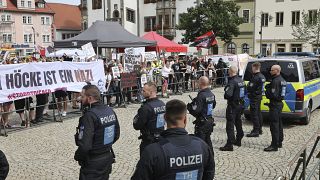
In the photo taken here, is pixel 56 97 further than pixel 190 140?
Yes

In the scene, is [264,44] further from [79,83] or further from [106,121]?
[106,121]

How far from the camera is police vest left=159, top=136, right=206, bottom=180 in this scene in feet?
9.73

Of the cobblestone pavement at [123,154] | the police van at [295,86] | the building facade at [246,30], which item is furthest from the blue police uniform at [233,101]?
the building facade at [246,30]

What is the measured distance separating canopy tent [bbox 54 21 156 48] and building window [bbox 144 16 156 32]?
1718 inches

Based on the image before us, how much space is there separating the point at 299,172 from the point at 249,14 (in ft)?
169

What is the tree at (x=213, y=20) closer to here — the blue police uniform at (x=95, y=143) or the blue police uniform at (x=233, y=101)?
the blue police uniform at (x=233, y=101)

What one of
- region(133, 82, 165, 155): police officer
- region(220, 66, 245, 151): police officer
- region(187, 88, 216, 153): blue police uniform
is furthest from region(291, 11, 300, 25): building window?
region(133, 82, 165, 155): police officer

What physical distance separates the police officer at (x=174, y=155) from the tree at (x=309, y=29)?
44559 mm

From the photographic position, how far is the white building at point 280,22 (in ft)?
160

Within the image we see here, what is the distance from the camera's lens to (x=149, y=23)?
6212 cm

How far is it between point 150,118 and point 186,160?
2.73 meters

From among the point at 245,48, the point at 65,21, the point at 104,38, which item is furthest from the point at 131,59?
the point at 65,21

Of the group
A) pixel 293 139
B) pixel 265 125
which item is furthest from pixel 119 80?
pixel 293 139

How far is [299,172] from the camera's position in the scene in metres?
4.78
